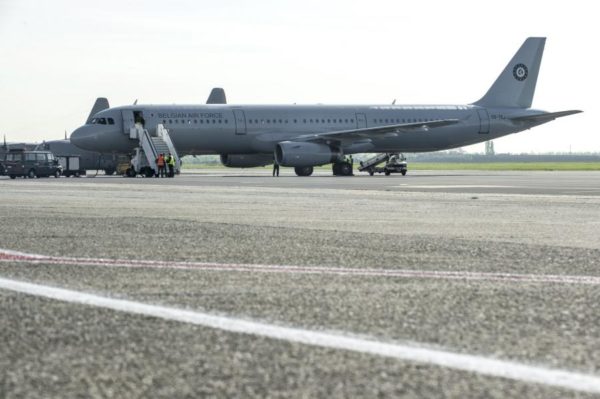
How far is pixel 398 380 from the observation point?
15.1ft

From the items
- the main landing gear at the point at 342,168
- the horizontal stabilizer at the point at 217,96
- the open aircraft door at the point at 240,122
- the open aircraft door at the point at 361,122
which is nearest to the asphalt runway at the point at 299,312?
the open aircraft door at the point at 240,122

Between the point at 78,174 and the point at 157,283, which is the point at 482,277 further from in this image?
the point at 78,174

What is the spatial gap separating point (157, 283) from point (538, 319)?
3142 mm

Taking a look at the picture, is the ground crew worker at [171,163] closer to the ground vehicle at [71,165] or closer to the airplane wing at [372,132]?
the airplane wing at [372,132]

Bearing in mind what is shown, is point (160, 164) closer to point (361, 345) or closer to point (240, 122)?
point (240, 122)

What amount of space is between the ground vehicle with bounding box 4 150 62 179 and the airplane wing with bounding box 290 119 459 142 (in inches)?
601

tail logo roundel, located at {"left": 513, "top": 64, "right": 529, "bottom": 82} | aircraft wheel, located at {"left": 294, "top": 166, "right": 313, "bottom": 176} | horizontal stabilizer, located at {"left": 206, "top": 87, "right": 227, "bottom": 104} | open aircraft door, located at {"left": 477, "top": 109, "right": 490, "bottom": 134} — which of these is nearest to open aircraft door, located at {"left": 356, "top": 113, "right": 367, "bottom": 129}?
aircraft wheel, located at {"left": 294, "top": 166, "right": 313, "bottom": 176}

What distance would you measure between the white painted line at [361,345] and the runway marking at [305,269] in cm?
212

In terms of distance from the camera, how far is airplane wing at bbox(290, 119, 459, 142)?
5591cm

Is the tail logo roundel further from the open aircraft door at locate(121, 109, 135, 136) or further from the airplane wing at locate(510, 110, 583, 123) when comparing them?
the open aircraft door at locate(121, 109, 135, 136)

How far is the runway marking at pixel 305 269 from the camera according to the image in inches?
340

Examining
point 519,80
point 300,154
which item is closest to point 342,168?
point 300,154

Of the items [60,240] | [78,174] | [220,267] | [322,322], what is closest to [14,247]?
[60,240]

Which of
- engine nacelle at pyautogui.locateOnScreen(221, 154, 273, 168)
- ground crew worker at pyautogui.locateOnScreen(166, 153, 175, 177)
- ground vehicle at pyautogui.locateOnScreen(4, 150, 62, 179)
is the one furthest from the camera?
ground vehicle at pyautogui.locateOnScreen(4, 150, 62, 179)
